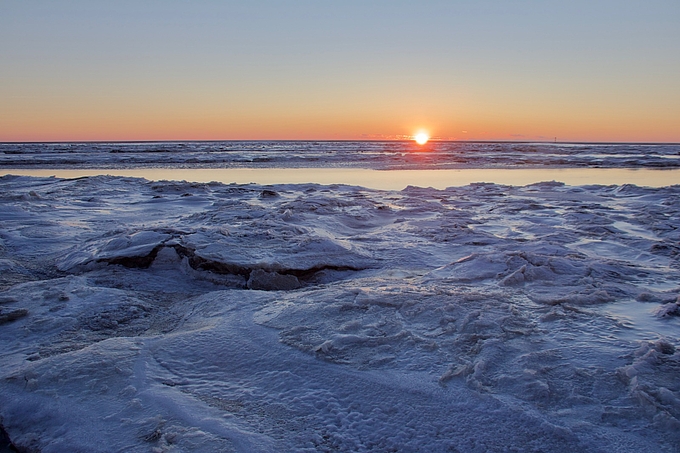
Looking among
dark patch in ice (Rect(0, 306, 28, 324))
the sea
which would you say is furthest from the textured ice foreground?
the sea

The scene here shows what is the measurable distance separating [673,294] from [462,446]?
2374 millimetres

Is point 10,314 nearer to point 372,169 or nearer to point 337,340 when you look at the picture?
point 337,340

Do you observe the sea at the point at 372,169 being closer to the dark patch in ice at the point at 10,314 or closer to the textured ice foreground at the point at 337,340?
the textured ice foreground at the point at 337,340

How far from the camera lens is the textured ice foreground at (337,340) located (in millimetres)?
1675

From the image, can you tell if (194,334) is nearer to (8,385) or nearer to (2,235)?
(8,385)

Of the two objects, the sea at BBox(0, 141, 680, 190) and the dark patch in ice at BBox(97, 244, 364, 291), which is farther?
the sea at BBox(0, 141, 680, 190)

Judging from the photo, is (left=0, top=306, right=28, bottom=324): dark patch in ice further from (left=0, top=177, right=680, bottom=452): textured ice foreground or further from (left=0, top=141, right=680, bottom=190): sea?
(left=0, top=141, right=680, bottom=190): sea

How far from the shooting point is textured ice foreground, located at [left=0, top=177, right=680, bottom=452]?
1675 millimetres

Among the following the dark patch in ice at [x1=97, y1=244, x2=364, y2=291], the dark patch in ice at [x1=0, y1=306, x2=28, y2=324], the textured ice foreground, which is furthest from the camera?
the dark patch in ice at [x1=97, y1=244, x2=364, y2=291]

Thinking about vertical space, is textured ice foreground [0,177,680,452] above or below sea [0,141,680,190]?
below

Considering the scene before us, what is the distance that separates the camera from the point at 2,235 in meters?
4.85

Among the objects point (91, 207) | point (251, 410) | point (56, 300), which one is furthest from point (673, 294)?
point (91, 207)

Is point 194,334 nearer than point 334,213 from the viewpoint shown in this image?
Yes

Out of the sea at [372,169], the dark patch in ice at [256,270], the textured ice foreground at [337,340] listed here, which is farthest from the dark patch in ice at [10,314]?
the sea at [372,169]
